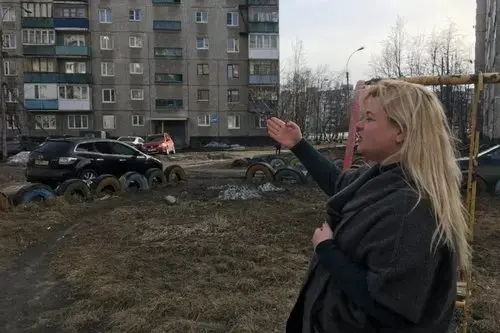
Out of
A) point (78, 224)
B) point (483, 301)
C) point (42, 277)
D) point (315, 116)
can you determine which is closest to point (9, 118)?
point (315, 116)

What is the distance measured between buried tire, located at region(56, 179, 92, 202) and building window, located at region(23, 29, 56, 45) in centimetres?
4220

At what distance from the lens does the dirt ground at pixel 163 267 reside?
4.41 m

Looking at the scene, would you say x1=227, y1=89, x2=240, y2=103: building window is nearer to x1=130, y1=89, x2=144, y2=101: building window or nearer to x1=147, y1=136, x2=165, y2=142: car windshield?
x1=130, y1=89, x2=144, y2=101: building window

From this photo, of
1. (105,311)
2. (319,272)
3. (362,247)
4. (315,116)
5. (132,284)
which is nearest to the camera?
(362,247)

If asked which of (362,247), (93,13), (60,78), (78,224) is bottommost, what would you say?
(78,224)

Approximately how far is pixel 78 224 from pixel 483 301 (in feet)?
22.3

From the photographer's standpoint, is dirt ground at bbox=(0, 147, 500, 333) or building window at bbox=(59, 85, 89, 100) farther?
building window at bbox=(59, 85, 89, 100)

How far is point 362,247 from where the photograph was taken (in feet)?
5.34

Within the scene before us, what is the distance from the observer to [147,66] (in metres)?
51.1

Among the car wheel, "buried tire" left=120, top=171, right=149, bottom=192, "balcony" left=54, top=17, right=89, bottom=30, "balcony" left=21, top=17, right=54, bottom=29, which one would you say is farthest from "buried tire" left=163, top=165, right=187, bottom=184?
"balcony" left=21, top=17, right=54, bottom=29

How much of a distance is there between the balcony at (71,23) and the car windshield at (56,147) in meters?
39.8

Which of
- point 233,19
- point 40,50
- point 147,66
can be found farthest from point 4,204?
point 233,19

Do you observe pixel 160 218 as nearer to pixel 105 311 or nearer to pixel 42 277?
pixel 42 277

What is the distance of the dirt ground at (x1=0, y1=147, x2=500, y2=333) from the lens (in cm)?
441
